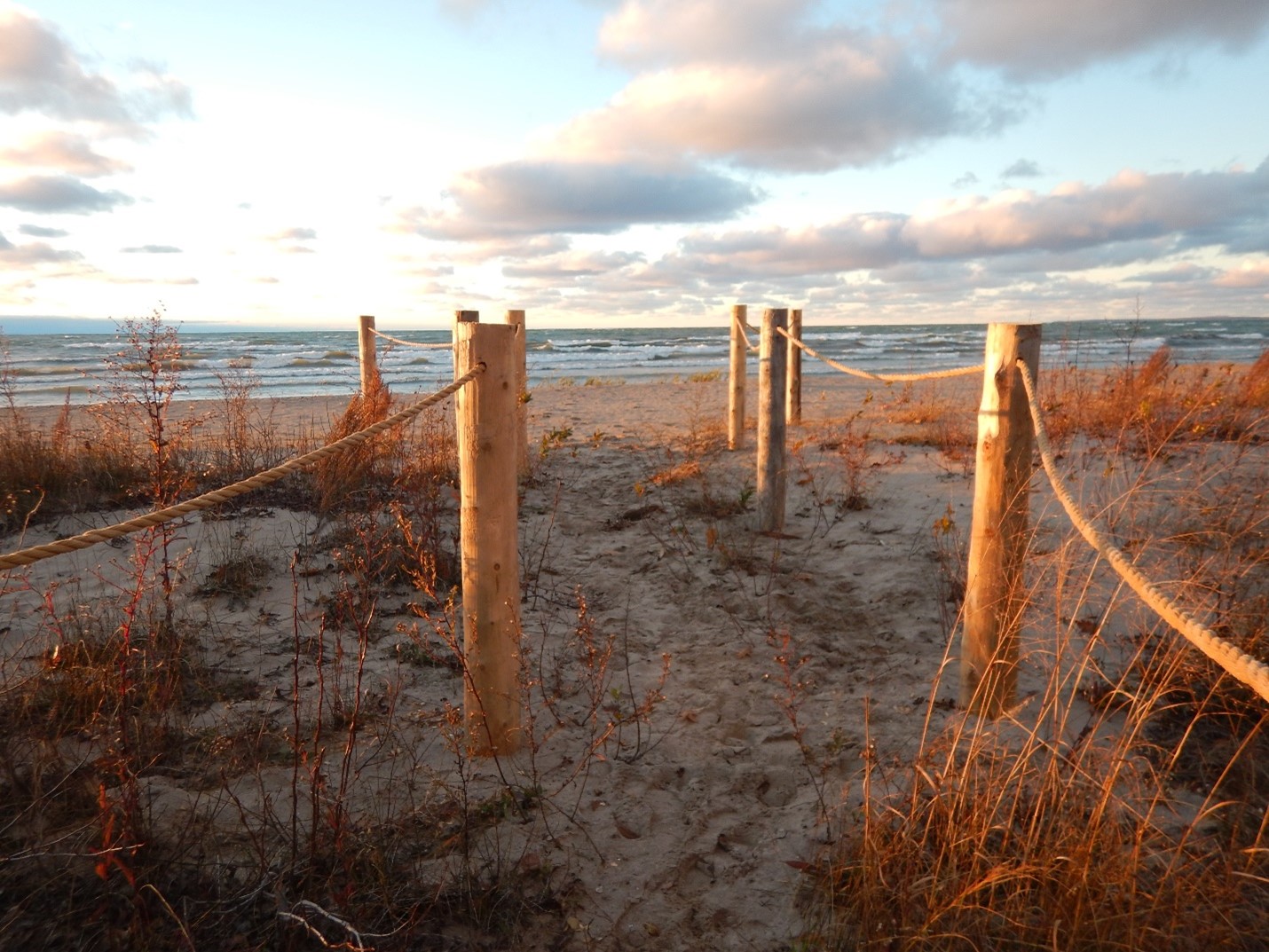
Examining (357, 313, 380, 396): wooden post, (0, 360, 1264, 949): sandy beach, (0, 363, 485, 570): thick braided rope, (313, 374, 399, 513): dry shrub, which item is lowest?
(0, 360, 1264, 949): sandy beach

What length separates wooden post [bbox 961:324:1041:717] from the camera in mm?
2896

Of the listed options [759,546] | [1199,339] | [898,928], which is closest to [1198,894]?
[898,928]

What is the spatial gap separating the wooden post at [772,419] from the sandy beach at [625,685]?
241 mm

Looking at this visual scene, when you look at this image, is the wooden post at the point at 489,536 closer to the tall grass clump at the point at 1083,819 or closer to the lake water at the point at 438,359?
the tall grass clump at the point at 1083,819

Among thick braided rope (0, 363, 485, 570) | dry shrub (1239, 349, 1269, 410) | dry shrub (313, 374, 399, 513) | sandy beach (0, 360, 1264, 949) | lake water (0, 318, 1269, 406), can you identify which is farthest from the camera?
lake water (0, 318, 1269, 406)

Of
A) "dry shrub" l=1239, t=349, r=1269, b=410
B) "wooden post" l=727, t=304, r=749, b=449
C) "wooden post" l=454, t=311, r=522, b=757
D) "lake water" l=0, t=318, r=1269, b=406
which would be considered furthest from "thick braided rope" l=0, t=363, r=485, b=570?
"lake water" l=0, t=318, r=1269, b=406

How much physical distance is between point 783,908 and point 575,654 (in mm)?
1792

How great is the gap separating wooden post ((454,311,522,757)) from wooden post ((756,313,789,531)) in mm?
2774

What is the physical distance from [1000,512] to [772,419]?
2.48 m

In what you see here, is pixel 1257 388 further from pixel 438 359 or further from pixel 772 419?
pixel 438 359

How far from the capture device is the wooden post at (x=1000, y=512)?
2.90m

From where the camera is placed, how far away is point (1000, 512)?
2.96m

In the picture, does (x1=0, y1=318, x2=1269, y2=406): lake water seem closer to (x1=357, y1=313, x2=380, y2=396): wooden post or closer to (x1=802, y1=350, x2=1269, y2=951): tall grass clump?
(x1=357, y1=313, x2=380, y2=396): wooden post

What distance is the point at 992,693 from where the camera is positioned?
10.0 ft
